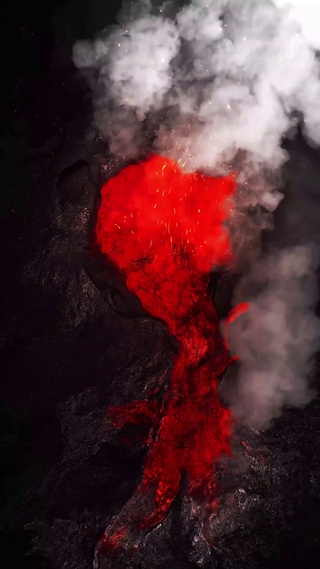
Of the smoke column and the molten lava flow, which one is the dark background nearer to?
the smoke column

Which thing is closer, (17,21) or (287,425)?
(17,21)

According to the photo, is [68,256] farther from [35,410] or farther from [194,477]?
[194,477]

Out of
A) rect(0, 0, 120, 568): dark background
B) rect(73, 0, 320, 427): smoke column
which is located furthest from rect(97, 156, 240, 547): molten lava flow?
rect(0, 0, 120, 568): dark background

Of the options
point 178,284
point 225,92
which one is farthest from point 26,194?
point 225,92

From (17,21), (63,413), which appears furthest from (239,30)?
(63,413)

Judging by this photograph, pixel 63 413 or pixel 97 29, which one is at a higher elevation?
pixel 97 29

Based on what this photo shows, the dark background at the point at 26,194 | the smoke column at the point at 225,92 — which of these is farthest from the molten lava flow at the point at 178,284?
the dark background at the point at 26,194

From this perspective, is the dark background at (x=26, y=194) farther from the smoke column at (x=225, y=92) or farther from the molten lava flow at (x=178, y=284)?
the molten lava flow at (x=178, y=284)
